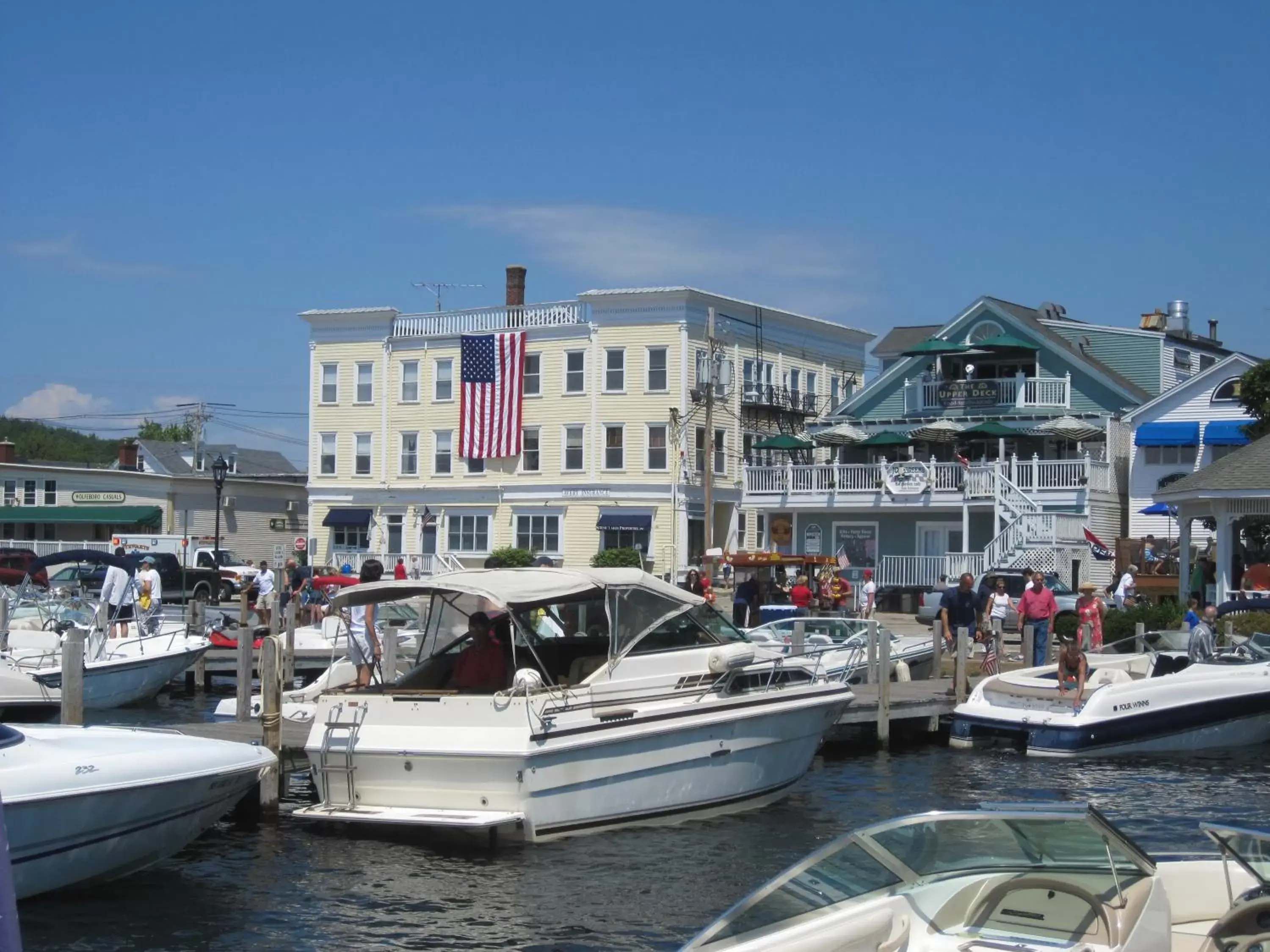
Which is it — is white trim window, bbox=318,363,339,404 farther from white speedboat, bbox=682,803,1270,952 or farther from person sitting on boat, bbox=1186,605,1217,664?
white speedboat, bbox=682,803,1270,952

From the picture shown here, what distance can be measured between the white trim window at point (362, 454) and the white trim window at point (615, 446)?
423 inches

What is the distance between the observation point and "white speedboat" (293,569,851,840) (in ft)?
46.9

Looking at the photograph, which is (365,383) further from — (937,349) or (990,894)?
(990,894)

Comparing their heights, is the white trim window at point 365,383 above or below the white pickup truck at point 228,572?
above

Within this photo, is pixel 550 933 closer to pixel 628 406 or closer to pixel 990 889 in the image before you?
pixel 990 889

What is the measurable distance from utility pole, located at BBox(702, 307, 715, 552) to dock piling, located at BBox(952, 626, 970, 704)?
27.2 metres

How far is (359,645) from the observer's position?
16.5m

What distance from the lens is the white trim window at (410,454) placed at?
2424 inches

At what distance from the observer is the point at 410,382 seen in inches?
2426

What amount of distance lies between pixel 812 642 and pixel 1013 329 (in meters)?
29.1

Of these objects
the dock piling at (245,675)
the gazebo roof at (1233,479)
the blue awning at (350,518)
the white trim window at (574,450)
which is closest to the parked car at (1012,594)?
the gazebo roof at (1233,479)

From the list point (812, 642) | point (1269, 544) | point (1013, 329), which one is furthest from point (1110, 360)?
point (812, 642)

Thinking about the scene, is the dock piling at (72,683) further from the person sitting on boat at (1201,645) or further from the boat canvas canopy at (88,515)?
the boat canvas canopy at (88,515)

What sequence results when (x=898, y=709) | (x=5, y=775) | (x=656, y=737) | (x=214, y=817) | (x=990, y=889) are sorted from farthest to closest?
(x=898, y=709), (x=656, y=737), (x=214, y=817), (x=5, y=775), (x=990, y=889)
